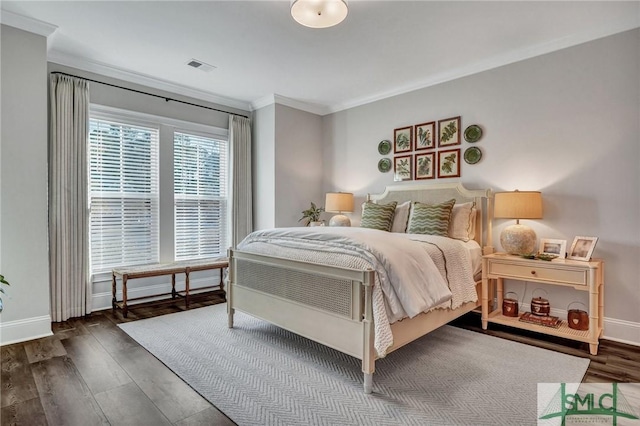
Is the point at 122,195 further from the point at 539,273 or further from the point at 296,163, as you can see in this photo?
the point at 539,273

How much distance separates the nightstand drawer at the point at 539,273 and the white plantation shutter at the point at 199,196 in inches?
140

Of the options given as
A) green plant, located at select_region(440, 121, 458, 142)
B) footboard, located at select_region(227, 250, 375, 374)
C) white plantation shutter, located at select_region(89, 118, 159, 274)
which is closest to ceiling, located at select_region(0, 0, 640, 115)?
green plant, located at select_region(440, 121, 458, 142)

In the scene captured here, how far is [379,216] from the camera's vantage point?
408 centimetres

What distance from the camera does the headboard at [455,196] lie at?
3.67 meters

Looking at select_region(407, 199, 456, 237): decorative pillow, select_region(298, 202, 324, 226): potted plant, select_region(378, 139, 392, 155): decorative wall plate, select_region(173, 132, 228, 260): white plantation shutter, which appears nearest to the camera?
select_region(407, 199, 456, 237): decorative pillow

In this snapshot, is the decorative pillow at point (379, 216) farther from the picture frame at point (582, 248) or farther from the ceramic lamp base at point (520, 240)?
the picture frame at point (582, 248)

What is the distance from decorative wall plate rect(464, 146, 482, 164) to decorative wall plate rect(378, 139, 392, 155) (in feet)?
3.41

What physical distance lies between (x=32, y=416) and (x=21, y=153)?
2206 millimetres

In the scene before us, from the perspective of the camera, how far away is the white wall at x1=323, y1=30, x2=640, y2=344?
9.62ft

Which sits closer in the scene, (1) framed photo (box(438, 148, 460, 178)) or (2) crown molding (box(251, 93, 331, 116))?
(1) framed photo (box(438, 148, 460, 178))

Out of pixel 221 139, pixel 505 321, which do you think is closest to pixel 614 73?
pixel 505 321

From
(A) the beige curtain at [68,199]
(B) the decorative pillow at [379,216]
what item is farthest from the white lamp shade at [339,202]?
(A) the beige curtain at [68,199]

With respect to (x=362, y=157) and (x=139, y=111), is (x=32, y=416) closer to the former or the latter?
(x=139, y=111)

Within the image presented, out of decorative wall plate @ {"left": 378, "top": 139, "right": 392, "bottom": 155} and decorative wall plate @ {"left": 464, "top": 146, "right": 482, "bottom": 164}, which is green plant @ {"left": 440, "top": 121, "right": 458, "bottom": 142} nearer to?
decorative wall plate @ {"left": 464, "top": 146, "right": 482, "bottom": 164}
